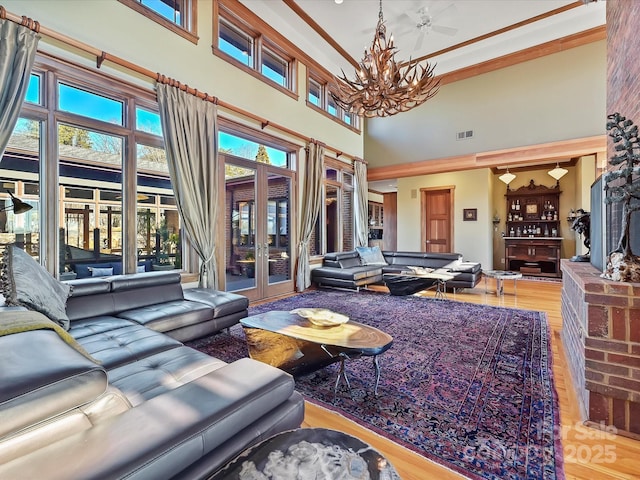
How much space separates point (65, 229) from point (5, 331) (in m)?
2.67

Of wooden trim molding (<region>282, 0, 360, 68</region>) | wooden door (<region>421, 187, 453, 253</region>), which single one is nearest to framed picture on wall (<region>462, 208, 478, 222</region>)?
wooden door (<region>421, 187, 453, 253</region>)

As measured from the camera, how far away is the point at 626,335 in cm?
179

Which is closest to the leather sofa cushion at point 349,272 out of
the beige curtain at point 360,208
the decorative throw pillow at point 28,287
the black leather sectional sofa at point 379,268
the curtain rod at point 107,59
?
the black leather sectional sofa at point 379,268

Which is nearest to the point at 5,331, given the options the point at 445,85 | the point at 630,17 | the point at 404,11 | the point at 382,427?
the point at 382,427

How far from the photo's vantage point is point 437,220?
8945mm

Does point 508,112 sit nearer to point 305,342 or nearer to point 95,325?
point 305,342

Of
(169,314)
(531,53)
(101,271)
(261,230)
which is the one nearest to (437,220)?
(531,53)

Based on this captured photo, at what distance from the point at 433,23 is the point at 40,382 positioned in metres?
6.98

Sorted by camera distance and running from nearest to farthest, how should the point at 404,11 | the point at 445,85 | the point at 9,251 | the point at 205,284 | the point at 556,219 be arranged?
the point at 9,251
the point at 205,284
the point at 404,11
the point at 445,85
the point at 556,219

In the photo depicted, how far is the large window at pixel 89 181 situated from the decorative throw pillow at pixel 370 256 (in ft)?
13.0

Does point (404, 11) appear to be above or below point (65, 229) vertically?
above

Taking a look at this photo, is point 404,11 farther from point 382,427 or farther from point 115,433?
point 115,433

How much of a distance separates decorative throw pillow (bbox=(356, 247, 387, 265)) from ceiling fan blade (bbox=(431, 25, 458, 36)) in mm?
4469

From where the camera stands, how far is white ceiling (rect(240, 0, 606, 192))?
507cm
